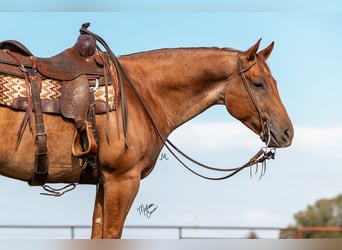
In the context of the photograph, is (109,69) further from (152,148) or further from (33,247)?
(33,247)

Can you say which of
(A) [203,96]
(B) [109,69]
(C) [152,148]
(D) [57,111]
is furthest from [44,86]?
(A) [203,96]

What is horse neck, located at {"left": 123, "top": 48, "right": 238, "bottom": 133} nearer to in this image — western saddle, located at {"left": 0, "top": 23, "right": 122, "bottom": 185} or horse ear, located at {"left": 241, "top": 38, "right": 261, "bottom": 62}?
horse ear, located at {"left": 241, "top": 38, "right": 261, "bottom": 62}

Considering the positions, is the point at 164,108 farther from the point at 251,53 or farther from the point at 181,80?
the point at 251,53

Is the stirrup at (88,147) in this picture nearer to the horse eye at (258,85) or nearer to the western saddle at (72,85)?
the western saddle at (72,85)

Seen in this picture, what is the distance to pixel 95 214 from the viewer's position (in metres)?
5.28

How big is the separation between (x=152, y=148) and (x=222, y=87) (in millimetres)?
818

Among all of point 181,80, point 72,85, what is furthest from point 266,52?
point 72,85

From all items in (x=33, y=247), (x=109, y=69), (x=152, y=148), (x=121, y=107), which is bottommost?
(x=33, y=247)

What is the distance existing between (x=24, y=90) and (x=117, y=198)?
1097 mm

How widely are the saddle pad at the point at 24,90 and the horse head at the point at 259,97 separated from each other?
106 cm

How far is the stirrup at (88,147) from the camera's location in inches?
190

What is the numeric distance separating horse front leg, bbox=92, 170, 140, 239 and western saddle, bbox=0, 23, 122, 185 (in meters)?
0.18

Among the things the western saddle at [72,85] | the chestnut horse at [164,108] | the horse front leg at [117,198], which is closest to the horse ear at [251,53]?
the chestnut horse at [164,108]

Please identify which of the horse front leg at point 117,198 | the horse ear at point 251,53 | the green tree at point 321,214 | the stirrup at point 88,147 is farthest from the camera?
the green tree at point 321,214
